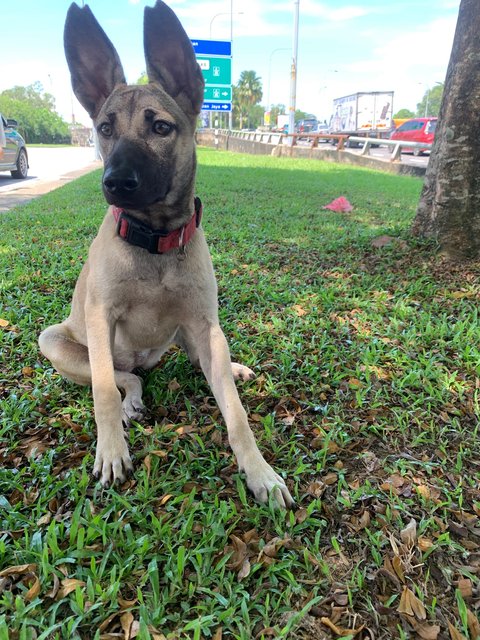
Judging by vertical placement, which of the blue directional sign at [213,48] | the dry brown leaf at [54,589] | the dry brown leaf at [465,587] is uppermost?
the blue directional sign at [213,48]

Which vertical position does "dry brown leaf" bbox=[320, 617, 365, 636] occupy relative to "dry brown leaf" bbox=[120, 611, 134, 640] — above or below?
below

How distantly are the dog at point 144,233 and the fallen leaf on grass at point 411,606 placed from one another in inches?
34.1

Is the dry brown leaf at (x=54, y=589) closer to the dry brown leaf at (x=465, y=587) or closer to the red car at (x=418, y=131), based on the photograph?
the dry brown leaf at (x=465, y=587)

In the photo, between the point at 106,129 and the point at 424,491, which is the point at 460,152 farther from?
the point at 424,491

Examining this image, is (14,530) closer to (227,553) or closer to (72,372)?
(227,553)

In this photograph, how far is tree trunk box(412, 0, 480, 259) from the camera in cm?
434

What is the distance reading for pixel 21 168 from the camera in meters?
14.3

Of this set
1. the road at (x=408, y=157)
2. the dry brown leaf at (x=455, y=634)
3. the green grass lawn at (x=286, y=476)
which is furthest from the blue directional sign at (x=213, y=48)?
the dry brown leaf at (x=455, y=634)

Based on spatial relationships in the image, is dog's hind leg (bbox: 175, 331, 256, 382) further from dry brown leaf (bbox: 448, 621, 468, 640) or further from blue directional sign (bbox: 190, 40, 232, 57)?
blue directional sign (bbox: 190, 40, 232, 57)

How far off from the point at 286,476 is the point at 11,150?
13816 mm

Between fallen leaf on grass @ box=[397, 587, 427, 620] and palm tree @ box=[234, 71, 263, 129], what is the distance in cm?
A: 9898

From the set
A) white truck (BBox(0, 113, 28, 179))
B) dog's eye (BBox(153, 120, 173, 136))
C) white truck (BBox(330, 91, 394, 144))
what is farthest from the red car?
dog's eye (BBox(153, 120, 173, 136))

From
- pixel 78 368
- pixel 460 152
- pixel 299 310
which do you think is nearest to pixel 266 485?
pixel 78 368

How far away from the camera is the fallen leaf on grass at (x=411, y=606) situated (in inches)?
62.9
